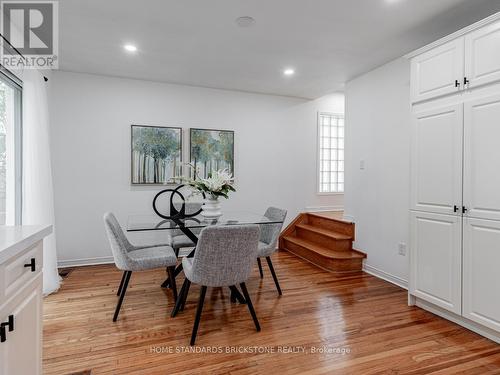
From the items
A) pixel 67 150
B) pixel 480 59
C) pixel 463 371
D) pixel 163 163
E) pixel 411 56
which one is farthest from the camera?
pixel 163 163

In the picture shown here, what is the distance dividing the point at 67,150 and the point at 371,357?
4.03 metres

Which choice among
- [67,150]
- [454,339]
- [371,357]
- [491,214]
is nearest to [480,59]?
[491,214]

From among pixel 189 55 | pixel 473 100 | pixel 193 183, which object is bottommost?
pixel 193 183

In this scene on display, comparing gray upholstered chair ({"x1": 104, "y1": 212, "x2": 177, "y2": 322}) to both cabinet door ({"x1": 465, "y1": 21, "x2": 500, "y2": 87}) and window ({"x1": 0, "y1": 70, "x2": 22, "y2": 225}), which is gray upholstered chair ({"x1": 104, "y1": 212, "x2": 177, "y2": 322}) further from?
cabinet door ({"x1": 465, "y1": 21, "x2": 500, "y2": 87})

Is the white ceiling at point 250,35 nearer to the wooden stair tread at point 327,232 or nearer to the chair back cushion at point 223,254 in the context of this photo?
the chair back cushion at point 223,254

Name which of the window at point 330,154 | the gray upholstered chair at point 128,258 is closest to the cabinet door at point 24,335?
the gray upholstered chair at point 128,258

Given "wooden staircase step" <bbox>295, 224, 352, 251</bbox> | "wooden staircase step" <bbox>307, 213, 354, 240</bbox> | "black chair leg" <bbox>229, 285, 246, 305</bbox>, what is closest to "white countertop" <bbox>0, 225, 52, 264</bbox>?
"black chair leg" <bbox>229, 285, 246, 305</bbox>

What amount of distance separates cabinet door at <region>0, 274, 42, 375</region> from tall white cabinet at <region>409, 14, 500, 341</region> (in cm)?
278

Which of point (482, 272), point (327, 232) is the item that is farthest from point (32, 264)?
point (327, 232)

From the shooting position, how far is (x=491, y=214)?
214cm

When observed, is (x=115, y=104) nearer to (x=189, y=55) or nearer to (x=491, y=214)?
(x=189, y=55)

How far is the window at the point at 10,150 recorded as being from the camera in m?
2.72

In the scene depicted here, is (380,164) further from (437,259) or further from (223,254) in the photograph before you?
(223,254)

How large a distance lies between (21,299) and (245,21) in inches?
98.6
